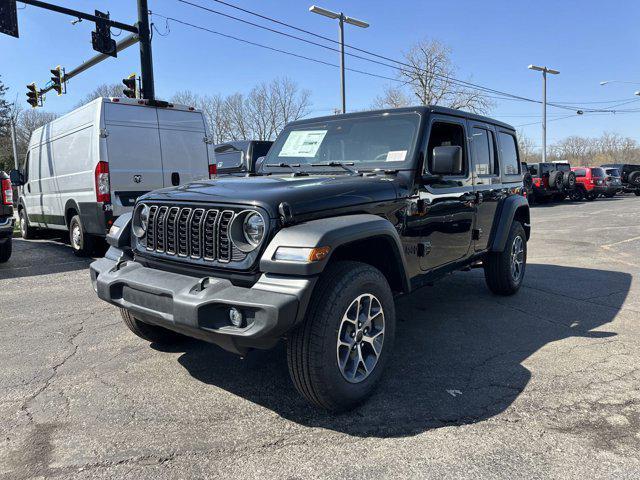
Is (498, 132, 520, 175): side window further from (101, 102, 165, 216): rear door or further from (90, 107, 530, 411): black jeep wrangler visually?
(101, 102, 165, 216): rear door

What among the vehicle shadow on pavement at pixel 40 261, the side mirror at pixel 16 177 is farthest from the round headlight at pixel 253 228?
the side mirror at pixel 16 177

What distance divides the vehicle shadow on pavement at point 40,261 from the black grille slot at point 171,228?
209 inches

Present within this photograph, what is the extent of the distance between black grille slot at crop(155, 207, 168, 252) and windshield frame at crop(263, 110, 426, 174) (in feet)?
4.21

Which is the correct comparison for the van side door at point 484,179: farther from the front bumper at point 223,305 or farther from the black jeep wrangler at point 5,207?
the black jeep wrangler at point 5,207

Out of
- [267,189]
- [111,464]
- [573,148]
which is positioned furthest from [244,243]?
[573,148]

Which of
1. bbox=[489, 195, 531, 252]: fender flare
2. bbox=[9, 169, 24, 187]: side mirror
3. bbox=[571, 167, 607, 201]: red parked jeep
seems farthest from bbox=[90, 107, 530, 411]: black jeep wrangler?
bbox=[571, 167, 607, 201]: red parked jeep

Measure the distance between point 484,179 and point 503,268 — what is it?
3.47ft

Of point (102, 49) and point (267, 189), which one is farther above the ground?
point (102, 49)

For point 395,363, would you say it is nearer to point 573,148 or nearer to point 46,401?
point 46,401

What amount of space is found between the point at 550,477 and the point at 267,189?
6.92ft

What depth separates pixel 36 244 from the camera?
1096cm

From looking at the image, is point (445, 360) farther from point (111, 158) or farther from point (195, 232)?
point (111, 158)

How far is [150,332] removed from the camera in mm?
3900

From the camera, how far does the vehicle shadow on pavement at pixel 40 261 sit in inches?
301
